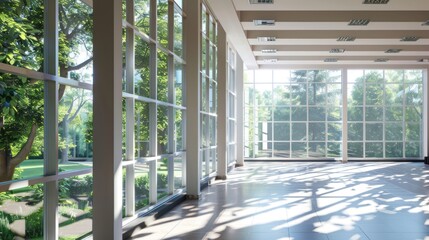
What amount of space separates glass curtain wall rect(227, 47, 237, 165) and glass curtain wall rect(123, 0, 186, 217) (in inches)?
395

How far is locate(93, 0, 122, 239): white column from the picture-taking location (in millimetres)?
5594

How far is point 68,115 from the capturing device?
5.57m

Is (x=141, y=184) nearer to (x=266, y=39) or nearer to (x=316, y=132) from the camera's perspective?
(x=266, y=39)

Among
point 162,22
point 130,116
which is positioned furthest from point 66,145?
point 162,22

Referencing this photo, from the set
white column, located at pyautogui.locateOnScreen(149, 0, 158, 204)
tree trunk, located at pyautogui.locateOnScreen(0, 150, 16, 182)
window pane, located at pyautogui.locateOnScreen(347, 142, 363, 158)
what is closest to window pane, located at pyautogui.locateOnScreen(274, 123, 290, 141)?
window pane, located at pyautogui.locateOnScreen(347, 142, 363, 158)

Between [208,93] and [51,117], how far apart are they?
10.2 meters

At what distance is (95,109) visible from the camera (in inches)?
222

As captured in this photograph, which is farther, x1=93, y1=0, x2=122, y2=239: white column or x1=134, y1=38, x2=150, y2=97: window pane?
x1=134, y1=38, x2=150, y2=97: window pane

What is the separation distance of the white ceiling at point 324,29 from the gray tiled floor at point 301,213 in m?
4.91

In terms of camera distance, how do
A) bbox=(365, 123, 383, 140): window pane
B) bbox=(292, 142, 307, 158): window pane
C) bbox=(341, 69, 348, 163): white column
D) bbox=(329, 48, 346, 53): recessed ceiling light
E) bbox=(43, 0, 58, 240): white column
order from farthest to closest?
bbox=(292, 142, 307, 158): window pane
bbox=(365, 123, 383, 140): window pane
bbox=(341, 69, 348, 163): white column
bbox=(329, 48, 346, 53): recessed ceiling light
bbox=(43, 0, 58, 240): white column

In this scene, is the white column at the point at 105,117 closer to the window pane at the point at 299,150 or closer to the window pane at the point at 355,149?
the window pane at the point at 299,150

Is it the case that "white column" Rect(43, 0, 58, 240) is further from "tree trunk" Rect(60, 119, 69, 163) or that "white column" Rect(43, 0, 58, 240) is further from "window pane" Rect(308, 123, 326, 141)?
"window pane" Rect(308, 123, 326, 141)

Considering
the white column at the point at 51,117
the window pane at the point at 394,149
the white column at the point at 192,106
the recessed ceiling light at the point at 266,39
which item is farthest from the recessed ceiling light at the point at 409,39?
the white column at the point at 51,117

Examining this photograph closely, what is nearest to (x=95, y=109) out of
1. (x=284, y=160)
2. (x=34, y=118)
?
(x=34, y=118)
